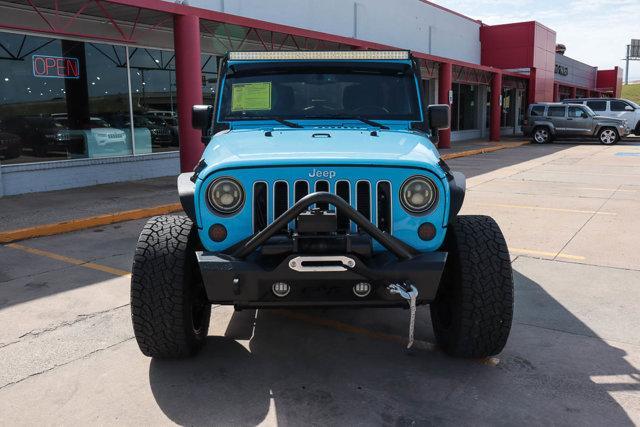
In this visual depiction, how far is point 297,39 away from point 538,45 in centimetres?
2019

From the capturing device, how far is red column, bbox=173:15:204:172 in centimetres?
1060

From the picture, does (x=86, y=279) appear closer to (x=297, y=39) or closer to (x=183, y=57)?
(x=183, y=57)

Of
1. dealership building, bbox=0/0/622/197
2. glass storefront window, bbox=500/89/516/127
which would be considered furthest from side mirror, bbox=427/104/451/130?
glass storefront window, bbox=500/89/516/127

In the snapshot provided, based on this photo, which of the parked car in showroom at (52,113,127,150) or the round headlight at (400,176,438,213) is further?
the parked car in showroom at (52,113,127,150)

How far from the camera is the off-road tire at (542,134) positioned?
948 inches

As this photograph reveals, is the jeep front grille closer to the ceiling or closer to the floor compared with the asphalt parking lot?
closer to the ceiling

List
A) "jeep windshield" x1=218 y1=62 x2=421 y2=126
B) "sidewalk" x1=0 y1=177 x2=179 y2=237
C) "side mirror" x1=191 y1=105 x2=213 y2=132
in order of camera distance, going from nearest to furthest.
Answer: "jeep windshield" x1=218 y1=62 x2=421 y2=126, "side mirror" x1=191 y1=105 x2=213 y2=132, "sidewalk" x1=0 y1=177 x2=179 y2=237

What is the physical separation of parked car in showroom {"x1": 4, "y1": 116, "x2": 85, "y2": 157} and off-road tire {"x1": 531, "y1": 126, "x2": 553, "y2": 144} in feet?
62.4

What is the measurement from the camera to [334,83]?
4.36 metres

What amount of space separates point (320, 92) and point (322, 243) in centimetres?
172

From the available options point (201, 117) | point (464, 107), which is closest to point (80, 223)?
point (201, 117)

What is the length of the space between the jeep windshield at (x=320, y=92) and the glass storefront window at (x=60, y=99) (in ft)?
25.1

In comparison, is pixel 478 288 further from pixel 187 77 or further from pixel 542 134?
pixel 542 134

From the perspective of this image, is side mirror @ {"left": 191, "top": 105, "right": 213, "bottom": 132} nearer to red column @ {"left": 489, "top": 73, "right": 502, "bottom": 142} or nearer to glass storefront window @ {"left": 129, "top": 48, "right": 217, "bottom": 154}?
glass storefront window @ {"left": 129, "top": 48, "right": 217, "bottom": 154}
